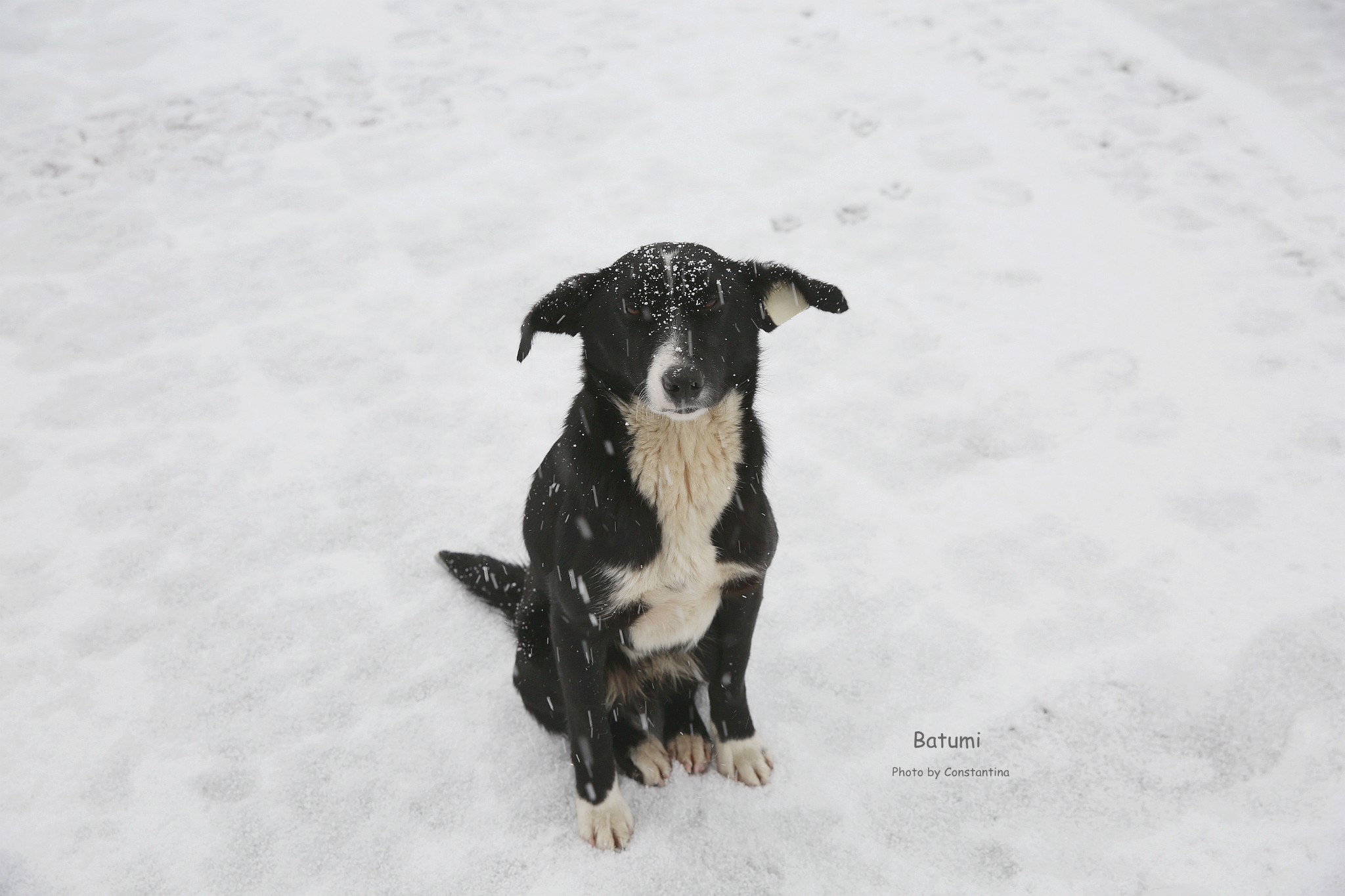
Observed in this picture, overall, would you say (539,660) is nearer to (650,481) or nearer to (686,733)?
(686,733)

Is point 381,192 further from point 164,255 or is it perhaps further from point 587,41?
point 587,41

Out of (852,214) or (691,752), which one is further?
(852,214)

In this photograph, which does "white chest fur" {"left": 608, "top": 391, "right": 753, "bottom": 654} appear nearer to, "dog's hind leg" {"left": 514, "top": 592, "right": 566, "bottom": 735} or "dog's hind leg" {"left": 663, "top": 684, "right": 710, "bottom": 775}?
"dog's hind leg" {"left": 514, "top": 592, "right": 566, "bottom": 735}

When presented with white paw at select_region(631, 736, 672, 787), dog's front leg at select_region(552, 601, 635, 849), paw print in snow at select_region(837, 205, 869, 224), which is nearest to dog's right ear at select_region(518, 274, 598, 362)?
dog's front leg at select_region(552, 601, 635, 849)

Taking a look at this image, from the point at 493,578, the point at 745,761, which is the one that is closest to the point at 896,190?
the point at 493,578

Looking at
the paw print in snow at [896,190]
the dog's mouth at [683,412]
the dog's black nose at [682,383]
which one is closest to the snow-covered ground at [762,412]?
the paw print in snow at [896,190]

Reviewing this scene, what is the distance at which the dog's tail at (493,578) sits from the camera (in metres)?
3.35

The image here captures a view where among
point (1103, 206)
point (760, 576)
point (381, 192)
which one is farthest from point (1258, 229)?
point (381, 192)

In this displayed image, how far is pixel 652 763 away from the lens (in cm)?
295

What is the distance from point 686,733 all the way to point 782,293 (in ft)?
5.12

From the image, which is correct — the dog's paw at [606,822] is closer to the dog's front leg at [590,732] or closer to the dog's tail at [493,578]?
the dog's front leg at [590,732]

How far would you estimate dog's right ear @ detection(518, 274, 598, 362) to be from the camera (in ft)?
7.77

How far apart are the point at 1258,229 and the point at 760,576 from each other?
4.49 m

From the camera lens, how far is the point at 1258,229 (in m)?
5.23
